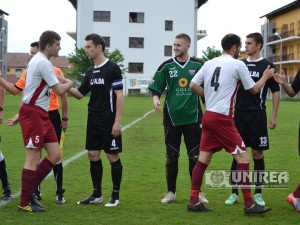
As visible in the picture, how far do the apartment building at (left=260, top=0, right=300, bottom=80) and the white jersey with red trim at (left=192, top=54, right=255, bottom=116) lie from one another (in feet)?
243

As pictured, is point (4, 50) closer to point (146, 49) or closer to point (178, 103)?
point (146, 49)

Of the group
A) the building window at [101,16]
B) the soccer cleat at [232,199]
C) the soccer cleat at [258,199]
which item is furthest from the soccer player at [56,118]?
the building window at [101,16]

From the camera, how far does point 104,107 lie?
8250 millimetres

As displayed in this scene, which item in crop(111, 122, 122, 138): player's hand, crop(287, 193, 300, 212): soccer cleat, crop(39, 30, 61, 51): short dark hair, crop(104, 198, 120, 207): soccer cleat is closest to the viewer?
crop(39, 30, 61, 51): short dark hair

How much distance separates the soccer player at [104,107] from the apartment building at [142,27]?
75.6 meters

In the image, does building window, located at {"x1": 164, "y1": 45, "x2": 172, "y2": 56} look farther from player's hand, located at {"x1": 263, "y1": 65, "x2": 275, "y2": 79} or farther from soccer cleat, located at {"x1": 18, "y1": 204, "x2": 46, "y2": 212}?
soccer cleat, located at {"x1": 18, "y1": 204, "x2": 46, "y2": 212}

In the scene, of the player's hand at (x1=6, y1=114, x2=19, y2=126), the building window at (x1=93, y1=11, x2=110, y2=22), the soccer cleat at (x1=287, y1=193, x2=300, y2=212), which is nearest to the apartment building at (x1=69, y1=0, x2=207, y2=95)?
the building window at (x1=93, y1=11, x2=110, y2=22)

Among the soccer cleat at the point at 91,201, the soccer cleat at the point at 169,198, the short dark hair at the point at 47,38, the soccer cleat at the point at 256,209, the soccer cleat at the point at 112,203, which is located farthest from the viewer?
the soccer cleat at the point at 169,198

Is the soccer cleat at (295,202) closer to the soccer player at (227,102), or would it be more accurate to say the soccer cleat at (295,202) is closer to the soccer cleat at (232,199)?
the soccer player at (227,102)

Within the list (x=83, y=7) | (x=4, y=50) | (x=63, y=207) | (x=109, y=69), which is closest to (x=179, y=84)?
(x=109, y=69)

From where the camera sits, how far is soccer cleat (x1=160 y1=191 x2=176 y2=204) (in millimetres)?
8484

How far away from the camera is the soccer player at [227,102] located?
299 inches

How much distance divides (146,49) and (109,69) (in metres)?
76.9

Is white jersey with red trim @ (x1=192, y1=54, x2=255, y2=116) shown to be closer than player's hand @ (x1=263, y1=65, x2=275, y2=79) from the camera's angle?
Yes
